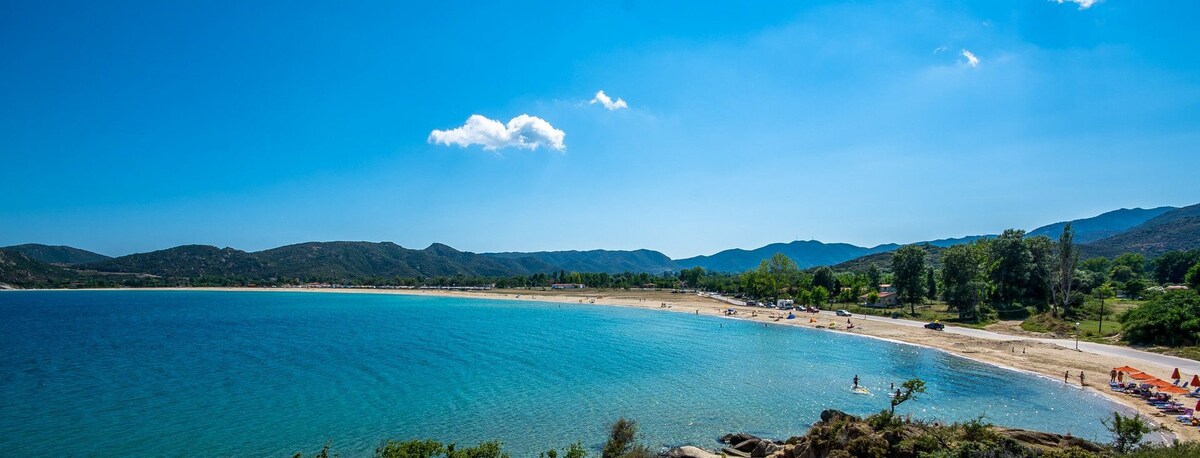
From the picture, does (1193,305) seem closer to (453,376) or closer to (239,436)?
(453,376)

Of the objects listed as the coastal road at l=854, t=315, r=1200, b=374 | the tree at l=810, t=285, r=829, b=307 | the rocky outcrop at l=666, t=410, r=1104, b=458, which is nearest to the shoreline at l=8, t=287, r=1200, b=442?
the coastal road at l=854, t=315, r=1200, b=374

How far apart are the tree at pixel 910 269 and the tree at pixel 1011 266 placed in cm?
829

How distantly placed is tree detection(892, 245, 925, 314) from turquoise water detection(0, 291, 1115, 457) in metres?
24.2

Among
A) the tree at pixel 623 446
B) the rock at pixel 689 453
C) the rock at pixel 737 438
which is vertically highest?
the tree at pixel 623 446

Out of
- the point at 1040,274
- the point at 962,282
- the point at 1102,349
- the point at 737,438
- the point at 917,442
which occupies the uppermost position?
the point at 1040,274

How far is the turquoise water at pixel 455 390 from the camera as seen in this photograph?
22922 millimetres

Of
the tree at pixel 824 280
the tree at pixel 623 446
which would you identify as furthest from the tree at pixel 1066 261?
the tree at pixel 623 446

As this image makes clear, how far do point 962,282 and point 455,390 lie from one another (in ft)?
202

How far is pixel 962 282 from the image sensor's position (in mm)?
63219

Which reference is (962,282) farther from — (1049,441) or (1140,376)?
(1049,441)

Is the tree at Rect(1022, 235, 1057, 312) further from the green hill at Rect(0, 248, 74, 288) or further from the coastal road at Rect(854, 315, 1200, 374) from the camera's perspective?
the green hill at Rect(0, 248, 74, 288)

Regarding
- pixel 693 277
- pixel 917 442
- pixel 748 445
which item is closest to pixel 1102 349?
pixel 748 445

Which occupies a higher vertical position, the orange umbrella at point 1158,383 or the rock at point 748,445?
the orange umbrella at point 1158,383

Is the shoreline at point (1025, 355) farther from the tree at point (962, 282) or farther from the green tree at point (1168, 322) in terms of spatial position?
the tree at point (962, 282)
